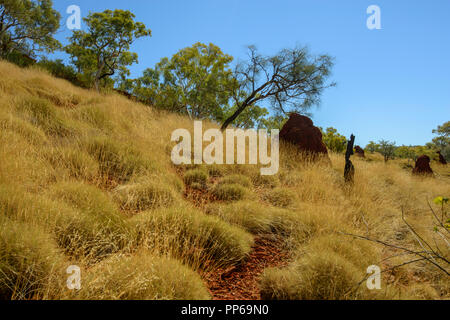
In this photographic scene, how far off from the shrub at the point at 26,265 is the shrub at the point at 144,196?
1.52 meters

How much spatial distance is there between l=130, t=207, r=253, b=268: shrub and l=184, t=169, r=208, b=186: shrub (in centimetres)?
229

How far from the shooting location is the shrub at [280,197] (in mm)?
4930

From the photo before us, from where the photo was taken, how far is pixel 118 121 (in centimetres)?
742

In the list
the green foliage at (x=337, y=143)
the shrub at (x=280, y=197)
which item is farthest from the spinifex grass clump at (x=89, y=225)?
the green foliage at (x=337, y=143)

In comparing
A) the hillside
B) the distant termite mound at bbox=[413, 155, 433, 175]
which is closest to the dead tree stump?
the hillside

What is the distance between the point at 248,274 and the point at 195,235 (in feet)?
2.49

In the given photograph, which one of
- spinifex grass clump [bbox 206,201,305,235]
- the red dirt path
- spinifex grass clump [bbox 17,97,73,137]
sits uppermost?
spinifex grass clump [bbox 17,97,73,137]

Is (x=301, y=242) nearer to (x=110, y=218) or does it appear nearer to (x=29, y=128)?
(x=110, y=218)

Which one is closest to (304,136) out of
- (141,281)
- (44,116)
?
(44,116)

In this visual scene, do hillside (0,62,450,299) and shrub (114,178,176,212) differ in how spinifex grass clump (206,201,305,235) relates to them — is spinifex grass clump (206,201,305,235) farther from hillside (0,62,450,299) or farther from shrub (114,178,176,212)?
shrub (114,178,176,212)

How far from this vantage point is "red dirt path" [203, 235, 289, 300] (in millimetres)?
2363

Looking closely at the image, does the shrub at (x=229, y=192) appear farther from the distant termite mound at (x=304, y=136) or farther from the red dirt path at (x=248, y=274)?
the distant termite mound at (x=304, y=136)

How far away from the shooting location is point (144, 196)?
374 centimetres
